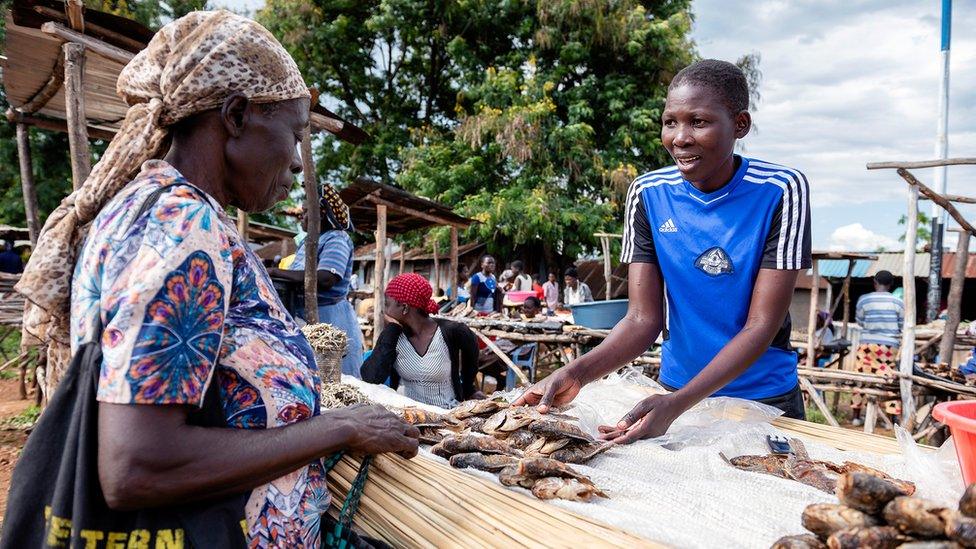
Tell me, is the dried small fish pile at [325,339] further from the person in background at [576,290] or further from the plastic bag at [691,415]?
the person in background at [576,290]

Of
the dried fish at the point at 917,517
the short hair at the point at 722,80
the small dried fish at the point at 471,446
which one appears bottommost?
the small dried fish at the point at 471,446

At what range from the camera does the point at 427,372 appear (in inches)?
185

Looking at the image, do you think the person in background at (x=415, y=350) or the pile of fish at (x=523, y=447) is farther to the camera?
the person in background at (x=415, y=350)

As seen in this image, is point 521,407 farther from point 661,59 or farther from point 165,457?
point 661,59

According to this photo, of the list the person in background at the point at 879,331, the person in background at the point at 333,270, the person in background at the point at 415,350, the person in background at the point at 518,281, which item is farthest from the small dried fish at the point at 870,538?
the person in background at the point at 518,281

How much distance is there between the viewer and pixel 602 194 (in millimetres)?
14727

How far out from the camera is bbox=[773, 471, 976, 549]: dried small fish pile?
0.86 m

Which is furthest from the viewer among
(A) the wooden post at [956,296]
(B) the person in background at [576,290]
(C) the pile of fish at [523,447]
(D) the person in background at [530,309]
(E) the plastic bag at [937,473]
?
(B) the person in background at [576,290]

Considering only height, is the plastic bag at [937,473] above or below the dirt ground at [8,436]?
above

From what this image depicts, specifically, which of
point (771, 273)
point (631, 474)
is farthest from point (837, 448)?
point (631, 474)

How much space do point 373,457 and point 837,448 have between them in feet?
4.28

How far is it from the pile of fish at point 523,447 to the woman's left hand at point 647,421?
0.08 metres

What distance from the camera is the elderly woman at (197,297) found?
962 mm

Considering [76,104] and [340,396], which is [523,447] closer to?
[340,396]
